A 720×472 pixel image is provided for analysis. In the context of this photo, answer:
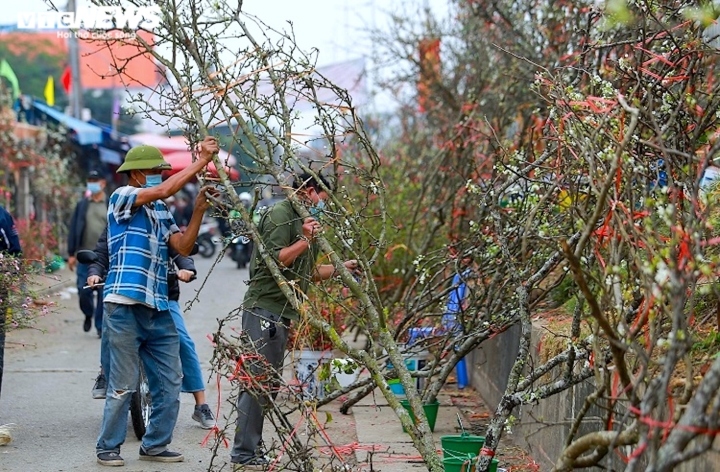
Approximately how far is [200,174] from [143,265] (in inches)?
29.1

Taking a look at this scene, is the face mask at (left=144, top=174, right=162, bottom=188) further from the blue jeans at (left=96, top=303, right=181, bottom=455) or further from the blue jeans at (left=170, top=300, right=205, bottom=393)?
the blue jeans at (left=170, top=300, right=205, bottom=393)

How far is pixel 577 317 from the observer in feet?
18.3

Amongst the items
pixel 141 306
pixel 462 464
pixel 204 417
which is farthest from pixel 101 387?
pixel 462 464

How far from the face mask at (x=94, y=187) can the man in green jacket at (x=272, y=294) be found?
8034 millimetres

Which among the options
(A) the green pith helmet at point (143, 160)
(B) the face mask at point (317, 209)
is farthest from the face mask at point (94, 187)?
(B) the face mask at point (317, 209)

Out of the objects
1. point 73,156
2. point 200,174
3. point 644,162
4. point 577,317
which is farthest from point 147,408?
point 73,156

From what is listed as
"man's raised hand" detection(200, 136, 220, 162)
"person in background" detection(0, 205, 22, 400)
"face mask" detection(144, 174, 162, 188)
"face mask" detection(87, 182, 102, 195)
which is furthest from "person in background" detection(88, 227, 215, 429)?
"face mask" detection(87, 182, 102, 195)

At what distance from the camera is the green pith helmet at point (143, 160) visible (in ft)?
24.0

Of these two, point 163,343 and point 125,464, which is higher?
point 163,343

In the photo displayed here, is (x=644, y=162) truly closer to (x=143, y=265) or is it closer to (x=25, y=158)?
(x=143, y=265)

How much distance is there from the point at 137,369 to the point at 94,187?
26.6 ft

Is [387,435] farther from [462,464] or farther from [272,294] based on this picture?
[462,464]

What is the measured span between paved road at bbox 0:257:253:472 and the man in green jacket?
519mm

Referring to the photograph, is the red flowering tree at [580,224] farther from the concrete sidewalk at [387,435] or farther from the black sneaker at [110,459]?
the black sneaker at [110,459]
